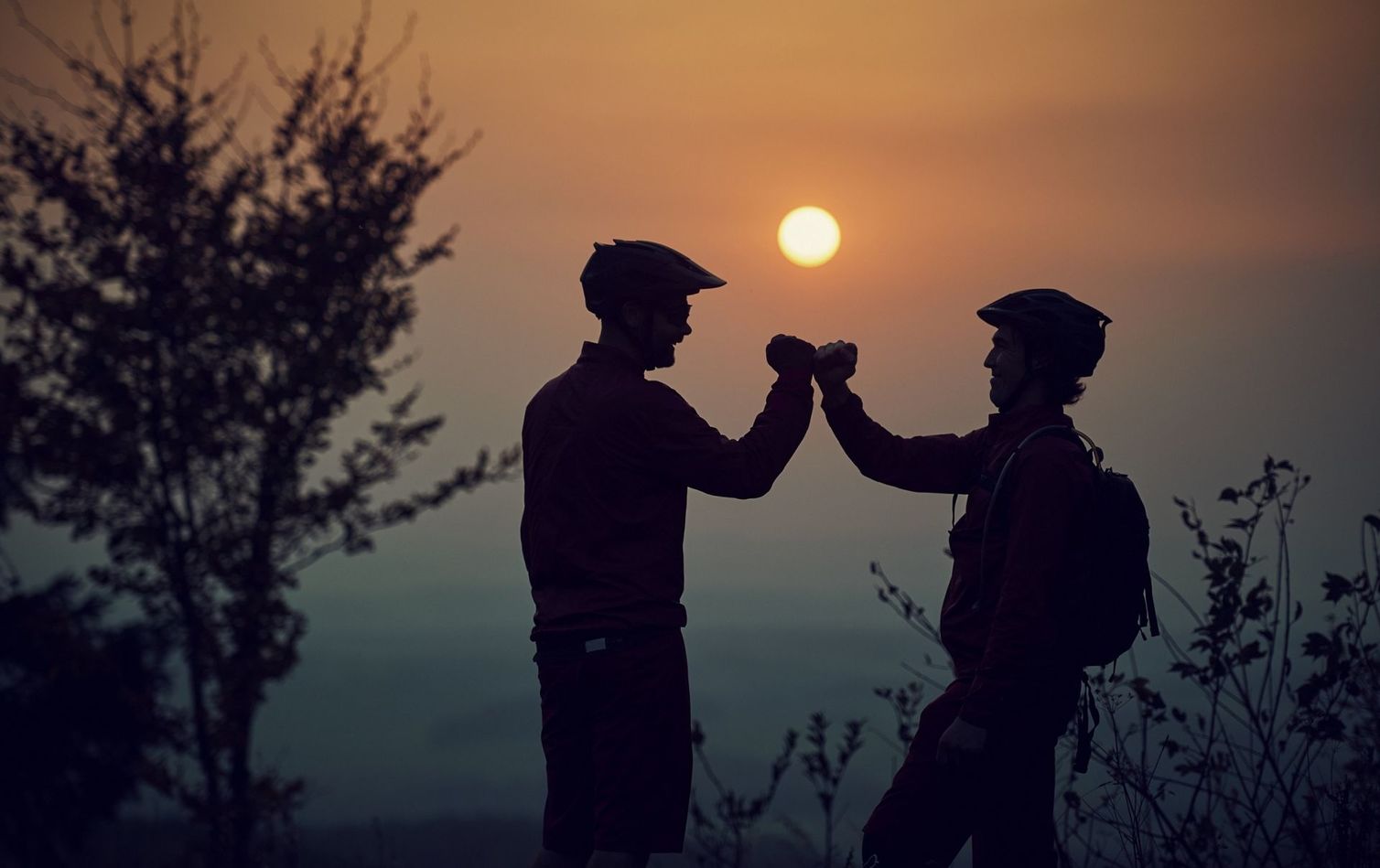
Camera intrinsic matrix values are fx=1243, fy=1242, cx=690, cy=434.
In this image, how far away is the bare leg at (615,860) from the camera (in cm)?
346

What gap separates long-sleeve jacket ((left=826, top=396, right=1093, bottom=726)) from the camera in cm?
331

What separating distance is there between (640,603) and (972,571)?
3.17 feet

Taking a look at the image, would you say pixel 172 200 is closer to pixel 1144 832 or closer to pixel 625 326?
pixel 625 326

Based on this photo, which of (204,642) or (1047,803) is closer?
(1047,803)

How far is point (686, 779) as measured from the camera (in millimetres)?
3623

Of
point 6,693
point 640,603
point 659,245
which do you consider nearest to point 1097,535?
point 640,603

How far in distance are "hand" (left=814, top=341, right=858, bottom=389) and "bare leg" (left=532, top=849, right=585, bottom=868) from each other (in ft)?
5.77

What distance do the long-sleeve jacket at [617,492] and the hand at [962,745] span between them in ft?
2.74

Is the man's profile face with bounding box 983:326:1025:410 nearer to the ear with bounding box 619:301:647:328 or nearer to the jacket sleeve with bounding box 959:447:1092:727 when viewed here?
the jacket sleeve with bounding box 959:447:1092:727

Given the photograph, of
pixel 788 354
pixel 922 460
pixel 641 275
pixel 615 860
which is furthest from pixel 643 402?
pixel 615 860

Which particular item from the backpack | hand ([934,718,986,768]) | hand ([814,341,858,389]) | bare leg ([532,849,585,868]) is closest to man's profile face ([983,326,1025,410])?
the backpack

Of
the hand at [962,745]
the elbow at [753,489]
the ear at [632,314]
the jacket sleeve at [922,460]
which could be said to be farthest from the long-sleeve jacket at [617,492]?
the hand at [962,745]

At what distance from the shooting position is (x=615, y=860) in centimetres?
347

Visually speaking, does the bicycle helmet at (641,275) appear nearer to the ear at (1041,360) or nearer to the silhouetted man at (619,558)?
the silhouetted man at (619,558)
